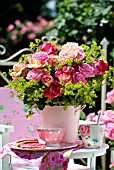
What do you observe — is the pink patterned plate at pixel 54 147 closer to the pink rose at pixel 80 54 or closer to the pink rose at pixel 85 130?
the pink rose at pixel 85 130

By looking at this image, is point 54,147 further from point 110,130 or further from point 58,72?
point 110,130

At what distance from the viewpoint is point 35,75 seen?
3197mm

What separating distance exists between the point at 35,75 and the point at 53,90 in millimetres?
117

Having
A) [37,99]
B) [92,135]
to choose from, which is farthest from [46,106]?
[92,135]

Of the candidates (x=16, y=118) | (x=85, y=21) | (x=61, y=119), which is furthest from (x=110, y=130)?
(x=85, y=21)

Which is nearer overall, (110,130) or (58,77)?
(58,77)

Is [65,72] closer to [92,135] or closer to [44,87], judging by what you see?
[44,87]

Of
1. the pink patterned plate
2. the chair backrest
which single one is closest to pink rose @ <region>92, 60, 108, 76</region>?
the pink patterned plate

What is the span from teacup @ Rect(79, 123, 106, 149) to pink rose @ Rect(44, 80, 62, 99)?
0.92 feet

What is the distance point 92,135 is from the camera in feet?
10.9

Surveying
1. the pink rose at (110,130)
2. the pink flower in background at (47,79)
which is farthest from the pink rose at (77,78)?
the pink rose at (110,130)

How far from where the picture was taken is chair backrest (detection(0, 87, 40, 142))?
4.02m

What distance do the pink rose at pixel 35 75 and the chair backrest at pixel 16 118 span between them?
0.81 m

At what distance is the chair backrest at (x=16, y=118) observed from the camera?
4.02 meters
